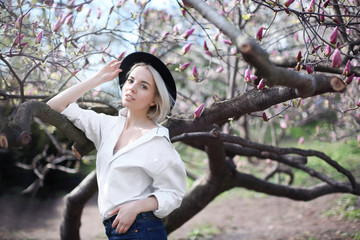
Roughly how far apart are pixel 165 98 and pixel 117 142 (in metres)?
0.37

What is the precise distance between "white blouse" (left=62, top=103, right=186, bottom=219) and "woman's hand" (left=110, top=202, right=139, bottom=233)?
0.18 feet

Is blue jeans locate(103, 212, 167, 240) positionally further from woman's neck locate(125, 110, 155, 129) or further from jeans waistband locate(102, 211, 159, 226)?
woman's neck locate(125, 110, 155, 129)

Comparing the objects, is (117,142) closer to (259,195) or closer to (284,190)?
(284,190)

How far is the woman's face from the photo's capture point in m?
1.99

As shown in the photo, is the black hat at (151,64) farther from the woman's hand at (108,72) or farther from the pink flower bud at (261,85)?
the pink flower bud at (261,85)

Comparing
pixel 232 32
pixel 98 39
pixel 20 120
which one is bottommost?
pixel 20 120

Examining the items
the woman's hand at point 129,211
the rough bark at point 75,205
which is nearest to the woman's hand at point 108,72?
the woman's hand at point 129,211

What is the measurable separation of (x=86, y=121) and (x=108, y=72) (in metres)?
0.33

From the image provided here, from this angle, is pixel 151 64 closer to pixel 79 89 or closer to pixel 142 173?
pixel 79 89

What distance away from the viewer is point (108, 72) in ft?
7.02

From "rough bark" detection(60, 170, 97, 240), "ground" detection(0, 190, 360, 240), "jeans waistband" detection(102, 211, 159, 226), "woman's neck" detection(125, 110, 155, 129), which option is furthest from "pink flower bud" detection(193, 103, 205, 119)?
"ground" detection(0, 190, 360, 240)

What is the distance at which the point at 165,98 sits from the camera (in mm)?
2033

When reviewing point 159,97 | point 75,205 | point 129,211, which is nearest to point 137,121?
point 159,97

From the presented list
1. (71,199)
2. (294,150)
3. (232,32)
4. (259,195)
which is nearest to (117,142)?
(232,32)
